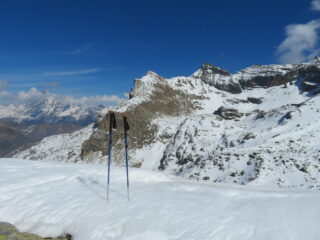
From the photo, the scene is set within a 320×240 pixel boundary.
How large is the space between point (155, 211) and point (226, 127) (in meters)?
68.3

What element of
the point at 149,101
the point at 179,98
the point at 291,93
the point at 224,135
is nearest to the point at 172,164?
the point at 224,135

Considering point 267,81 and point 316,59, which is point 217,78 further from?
point 316,59

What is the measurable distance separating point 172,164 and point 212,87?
11475 centimetres

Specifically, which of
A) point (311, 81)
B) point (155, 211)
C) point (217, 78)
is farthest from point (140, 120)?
point (217, 78)

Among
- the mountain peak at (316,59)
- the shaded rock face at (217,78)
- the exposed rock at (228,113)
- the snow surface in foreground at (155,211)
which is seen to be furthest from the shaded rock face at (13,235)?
the mountain peak at (316,59)

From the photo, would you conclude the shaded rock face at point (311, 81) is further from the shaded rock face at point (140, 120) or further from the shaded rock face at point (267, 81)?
the shaded rock face at point (140, 120)

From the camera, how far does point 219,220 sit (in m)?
7.73

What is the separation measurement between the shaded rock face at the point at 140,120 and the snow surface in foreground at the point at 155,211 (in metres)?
68.9

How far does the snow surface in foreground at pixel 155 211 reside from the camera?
723 centimetres

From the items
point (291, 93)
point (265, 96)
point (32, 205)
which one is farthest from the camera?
point (265, 96)

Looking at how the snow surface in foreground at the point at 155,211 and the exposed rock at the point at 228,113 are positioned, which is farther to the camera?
the exposed rock at the point at 228,113

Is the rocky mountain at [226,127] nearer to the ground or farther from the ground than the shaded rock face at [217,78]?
nearer to the ground

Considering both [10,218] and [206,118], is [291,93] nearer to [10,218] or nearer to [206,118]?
[206,118]

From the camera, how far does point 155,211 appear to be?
8.62 meters
